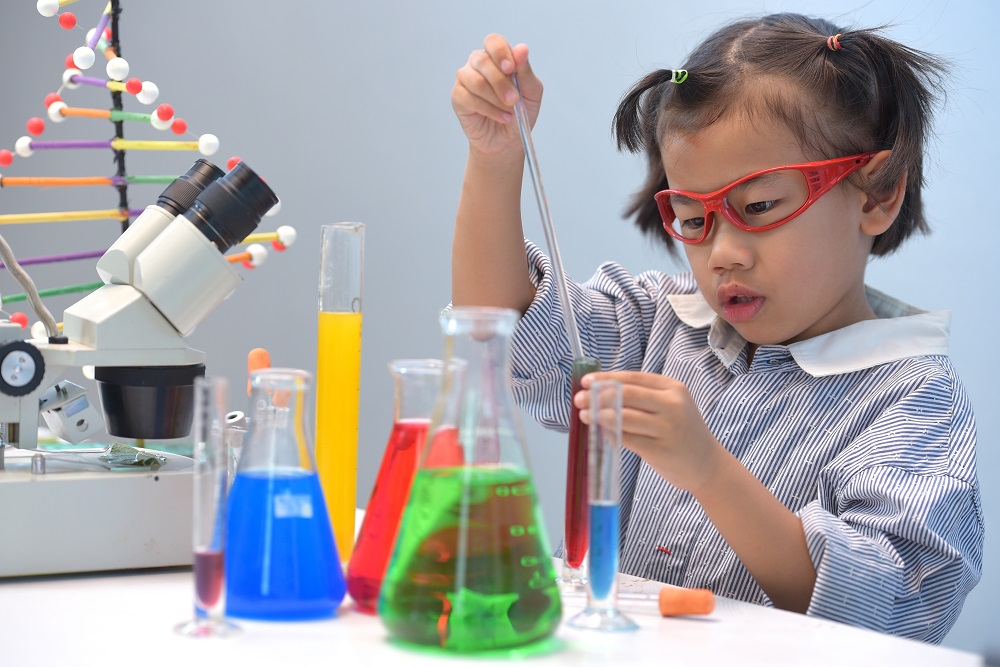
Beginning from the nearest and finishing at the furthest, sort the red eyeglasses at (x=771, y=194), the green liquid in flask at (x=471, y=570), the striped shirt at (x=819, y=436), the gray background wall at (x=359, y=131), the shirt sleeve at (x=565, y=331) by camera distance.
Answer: the green liquid in flask at (x=471, y=570) → the striped shirt at (x=819, y=436) → the red eyeglasses at (x=771, y=194) → the shirt sleeve at (x=565, y=331) → the gray background wall at (x=359, y=131)

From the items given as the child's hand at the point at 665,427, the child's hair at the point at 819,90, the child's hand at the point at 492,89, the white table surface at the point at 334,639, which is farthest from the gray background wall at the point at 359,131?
the white table surface at the point at 334,639

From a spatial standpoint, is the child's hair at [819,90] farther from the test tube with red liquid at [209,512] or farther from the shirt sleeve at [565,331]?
the test tube with red liquid at [209,512]

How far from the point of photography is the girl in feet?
3.11

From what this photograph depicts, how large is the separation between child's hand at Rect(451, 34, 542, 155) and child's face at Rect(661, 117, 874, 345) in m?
0.21

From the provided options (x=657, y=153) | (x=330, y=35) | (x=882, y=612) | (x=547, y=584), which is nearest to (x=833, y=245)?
(x=657, y=153)

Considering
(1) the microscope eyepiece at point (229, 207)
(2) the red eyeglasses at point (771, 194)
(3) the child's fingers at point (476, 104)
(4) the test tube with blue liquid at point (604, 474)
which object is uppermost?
(3) the child's fingers at point (476, 104)

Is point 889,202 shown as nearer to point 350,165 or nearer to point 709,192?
point 709,192

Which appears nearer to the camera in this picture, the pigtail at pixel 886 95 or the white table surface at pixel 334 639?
the white table surface at pixel 334 639

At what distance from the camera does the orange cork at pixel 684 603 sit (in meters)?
0.73

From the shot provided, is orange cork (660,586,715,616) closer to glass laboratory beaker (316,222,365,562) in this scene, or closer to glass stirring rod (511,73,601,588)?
glass stirring rod (511,73,601,588)

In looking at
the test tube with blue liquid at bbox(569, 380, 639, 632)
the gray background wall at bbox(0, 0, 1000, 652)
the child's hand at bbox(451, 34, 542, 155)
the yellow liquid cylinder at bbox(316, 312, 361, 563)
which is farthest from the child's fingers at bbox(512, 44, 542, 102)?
the gray background wall at bbox(0, 0, 1000, 652)

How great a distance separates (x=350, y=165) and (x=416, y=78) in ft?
0.88

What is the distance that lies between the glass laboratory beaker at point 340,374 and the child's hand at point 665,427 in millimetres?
215

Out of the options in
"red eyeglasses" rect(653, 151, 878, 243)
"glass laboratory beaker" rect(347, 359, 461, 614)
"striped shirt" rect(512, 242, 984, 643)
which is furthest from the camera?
"red eyeglasses" rect(653, 151, 878, 243)
